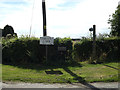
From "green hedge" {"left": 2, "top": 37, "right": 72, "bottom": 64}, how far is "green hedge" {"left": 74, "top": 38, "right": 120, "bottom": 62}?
1207mm

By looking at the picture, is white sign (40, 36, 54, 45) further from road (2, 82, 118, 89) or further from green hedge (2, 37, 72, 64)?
road (2, 82, 118, 89)

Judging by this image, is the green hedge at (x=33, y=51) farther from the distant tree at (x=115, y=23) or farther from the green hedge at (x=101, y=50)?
the distant tree at (x=115, y=23)

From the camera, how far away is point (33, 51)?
9859mm

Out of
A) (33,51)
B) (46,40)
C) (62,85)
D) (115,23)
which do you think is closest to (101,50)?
(46,40)

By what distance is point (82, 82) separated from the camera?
5.97 metres

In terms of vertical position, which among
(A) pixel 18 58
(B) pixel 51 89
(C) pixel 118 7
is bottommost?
(B) pixel 51 89

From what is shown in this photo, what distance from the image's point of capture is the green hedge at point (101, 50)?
11.0 m

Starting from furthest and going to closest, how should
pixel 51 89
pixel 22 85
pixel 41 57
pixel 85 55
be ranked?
pixel 85 55, pixel 41 57, pixel 22 85, pixel 51 89

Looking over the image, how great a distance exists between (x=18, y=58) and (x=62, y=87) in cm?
541

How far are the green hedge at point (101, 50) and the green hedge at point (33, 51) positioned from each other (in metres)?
1.21

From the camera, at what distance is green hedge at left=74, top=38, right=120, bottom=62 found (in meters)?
11.0

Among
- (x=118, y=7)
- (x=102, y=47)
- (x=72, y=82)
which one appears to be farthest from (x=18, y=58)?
(x=118, y=7)

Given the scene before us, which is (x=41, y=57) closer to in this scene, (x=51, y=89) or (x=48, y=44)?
(x=48, y=44)

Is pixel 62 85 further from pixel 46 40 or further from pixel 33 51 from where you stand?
pixel 33 51
